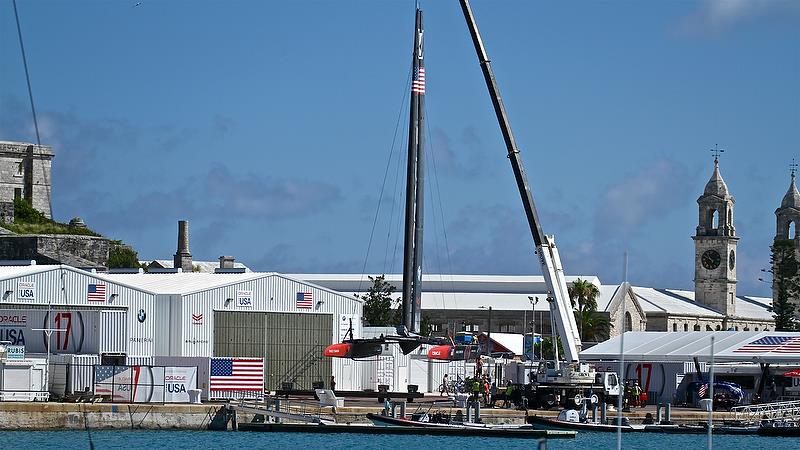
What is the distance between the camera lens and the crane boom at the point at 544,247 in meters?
54.8

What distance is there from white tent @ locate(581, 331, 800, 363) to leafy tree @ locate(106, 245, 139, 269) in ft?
153

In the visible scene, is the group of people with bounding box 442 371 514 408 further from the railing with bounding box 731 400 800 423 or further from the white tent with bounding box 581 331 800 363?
the railing with bounding box 731 400 800 423

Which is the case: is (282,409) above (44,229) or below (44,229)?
below

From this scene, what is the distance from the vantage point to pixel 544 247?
54.9 m

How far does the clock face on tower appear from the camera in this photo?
173 metres

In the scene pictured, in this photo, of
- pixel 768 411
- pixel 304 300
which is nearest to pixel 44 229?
pixel 304 300

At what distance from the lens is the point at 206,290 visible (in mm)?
59406

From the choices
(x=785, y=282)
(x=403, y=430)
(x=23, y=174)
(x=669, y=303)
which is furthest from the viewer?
(x=669, y=303)

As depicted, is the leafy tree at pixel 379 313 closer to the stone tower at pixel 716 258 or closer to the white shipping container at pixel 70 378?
the white shipping container at pixel 70 378

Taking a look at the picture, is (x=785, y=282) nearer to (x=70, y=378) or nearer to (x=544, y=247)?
(x=544, y=247)

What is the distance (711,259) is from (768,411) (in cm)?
11931

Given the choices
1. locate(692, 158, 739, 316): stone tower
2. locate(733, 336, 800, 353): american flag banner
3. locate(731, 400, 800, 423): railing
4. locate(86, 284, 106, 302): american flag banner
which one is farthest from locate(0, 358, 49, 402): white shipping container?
locate(692, 158, 739, 316): stone tower

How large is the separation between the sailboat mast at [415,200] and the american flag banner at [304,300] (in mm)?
3871

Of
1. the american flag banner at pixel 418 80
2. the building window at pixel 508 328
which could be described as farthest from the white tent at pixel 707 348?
the building window at pixel 508 328
